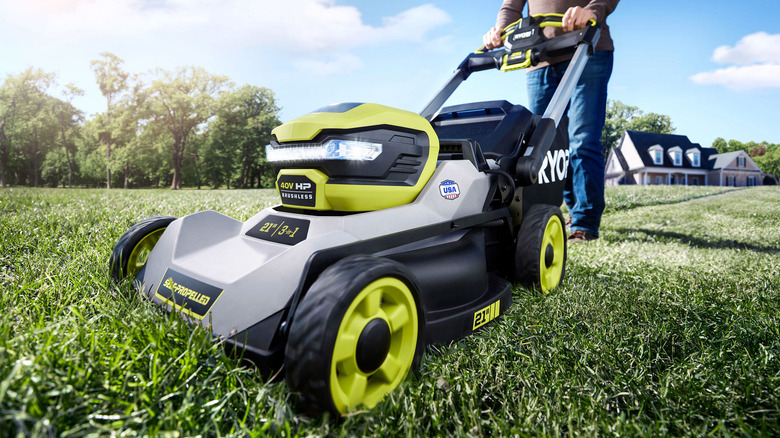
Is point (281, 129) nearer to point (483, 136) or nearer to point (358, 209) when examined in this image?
point (358, 209)

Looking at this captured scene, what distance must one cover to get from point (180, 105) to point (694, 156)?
126ft

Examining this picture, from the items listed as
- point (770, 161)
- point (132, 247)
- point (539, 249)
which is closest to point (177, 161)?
point (132, 247)

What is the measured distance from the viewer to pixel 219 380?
1.31 metres

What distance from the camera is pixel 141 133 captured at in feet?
106

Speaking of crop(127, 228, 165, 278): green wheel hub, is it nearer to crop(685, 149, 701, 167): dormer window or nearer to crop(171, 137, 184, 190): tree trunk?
crop(171, 137, 184, 190): tree trunk

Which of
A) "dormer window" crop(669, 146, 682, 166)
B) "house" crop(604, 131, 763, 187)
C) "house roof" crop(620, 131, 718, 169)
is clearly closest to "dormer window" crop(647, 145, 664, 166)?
"house" crop(604, 131, 763, 187)

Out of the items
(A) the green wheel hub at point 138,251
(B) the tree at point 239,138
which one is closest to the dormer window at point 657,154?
(B) the tree at point 239,138

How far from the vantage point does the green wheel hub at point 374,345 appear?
125 cm

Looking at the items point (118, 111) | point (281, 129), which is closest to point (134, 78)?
point (118, 111)

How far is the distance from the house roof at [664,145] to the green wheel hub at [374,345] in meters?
36.6

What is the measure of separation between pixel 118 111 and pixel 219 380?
3795 centimetres

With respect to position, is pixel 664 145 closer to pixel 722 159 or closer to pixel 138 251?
pixel 722 159

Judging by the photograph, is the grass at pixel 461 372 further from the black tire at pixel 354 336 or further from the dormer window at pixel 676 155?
the dormer window at pixel 676 155

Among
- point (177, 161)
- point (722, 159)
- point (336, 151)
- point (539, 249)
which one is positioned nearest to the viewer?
point (336, 151)
